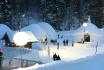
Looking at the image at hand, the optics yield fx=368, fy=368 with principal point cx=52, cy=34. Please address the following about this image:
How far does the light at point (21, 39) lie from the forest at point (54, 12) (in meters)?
35.0

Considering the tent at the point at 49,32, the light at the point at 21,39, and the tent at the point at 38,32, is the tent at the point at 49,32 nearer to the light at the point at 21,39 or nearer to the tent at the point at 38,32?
the tent at the point at 38,32

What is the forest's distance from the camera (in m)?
85.6

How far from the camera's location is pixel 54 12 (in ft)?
286

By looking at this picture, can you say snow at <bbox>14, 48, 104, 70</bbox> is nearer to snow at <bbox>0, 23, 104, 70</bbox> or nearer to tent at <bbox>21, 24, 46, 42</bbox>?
snow at <bbox>0, 23, 104, 70</bbox>

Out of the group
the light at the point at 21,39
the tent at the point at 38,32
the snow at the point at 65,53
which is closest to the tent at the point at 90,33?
the snow at the point at 65,53

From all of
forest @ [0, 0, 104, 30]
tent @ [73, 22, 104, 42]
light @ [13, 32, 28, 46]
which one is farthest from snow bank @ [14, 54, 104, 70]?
forest @ [0, 0, 104, 30]

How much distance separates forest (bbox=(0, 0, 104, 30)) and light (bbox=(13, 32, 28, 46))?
35.0 meters

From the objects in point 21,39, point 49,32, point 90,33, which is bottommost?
point 90,33

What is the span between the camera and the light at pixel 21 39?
47.0m

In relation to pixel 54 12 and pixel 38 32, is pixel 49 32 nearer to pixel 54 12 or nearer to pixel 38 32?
pixel 38 32

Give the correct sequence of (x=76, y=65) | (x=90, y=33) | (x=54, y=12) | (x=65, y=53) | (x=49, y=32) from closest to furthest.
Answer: (x=76, y=65), (x=65, y=53), (x=90, y=33), (x=49, y=32), (x=54, y=12)

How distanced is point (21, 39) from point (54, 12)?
40349 millimetres

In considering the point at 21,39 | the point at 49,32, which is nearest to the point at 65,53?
the point at 21,39

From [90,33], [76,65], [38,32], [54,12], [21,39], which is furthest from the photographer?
[54,12]
